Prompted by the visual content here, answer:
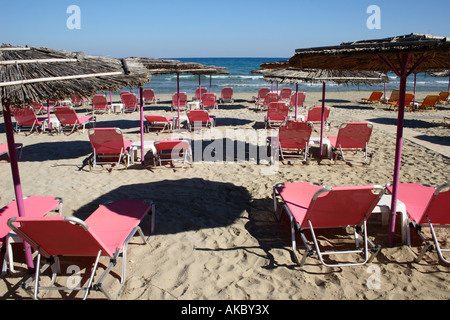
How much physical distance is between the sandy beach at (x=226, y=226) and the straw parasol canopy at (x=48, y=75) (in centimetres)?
169

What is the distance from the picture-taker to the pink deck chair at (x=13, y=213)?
304cm

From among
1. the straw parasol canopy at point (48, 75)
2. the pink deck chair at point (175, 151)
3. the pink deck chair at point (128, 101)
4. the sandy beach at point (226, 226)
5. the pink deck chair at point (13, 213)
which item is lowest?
the sandy beach at point (226, 226)

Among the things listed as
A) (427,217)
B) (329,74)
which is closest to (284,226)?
(427,217)

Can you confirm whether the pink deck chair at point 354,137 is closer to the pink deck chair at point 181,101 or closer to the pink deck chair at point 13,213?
the pink deck chair at point 13,213

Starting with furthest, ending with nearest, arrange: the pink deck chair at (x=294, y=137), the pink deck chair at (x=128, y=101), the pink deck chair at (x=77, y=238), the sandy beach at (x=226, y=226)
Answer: the pink deck chair at (x=128, y=101) → the pink deck chair at (x=294, y=137) → the sandy beach at (x=226, y=226) → the pink deck chair at (x=77, y=238)

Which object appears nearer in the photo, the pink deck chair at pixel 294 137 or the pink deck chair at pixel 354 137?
the pink deck chair at pixel 354 137

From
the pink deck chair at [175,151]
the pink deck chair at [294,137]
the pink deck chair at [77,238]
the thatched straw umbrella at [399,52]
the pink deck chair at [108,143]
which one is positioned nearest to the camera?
the pink deck chair at [77,238]

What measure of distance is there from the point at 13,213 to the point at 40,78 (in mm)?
1738

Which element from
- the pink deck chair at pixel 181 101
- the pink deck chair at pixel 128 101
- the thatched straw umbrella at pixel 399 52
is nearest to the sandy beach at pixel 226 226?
the thatched straw umbrella at pixel 399 52

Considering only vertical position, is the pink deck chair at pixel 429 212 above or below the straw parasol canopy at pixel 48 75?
below

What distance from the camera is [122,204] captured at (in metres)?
3.99

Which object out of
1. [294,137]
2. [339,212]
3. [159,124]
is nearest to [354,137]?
[294,137]
